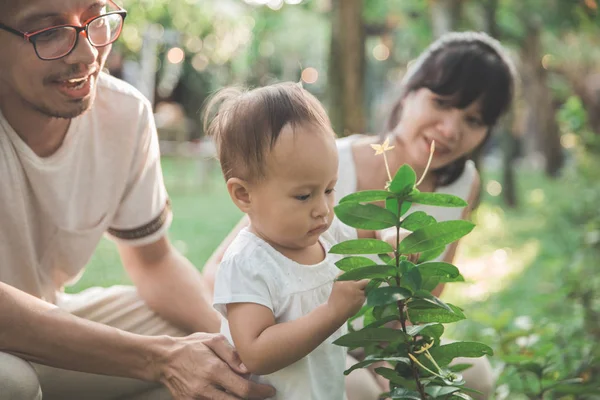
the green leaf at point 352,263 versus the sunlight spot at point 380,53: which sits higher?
the green leaf at point 352,263

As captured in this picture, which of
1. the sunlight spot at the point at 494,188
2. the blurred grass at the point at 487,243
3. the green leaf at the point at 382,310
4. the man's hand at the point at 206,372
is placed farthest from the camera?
the sunlight spot at the point at 494,188

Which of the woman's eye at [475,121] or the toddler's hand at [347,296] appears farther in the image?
the woman's eye at [475,121]

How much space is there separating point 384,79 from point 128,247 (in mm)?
21449

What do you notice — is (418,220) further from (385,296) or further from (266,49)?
(266,49)

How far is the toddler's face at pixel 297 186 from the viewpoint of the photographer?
167 centimetres

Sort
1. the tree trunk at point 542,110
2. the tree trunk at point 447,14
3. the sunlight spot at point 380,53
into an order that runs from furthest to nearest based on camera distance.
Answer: the sunlight spot at point 380,53, the tree trunk at point 542,110, the tree trunk at point 447,14

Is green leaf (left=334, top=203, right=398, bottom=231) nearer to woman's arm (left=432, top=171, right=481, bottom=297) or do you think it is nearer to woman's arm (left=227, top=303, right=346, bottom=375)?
woman's arm (left=227, top=303, right=346, bottom=375)

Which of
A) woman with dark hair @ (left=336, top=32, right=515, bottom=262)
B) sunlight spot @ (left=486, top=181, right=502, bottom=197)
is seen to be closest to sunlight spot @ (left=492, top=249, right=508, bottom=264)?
woman with dark hair @ (left=336, top=32, right=515, bottom=262)

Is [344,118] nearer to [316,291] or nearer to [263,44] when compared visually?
[316,291]

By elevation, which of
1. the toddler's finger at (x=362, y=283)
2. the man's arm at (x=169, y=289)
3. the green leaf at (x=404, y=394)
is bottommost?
the man's arm at (x=169, y=289)

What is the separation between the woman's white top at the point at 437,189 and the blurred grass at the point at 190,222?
3202 mm

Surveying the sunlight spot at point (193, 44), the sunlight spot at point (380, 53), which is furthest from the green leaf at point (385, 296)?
the sunlight spot at point (380, 53)

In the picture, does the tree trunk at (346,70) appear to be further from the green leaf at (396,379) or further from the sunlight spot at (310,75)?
the green leaf at (396,379)

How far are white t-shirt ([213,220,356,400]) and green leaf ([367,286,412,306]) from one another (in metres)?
0.27
